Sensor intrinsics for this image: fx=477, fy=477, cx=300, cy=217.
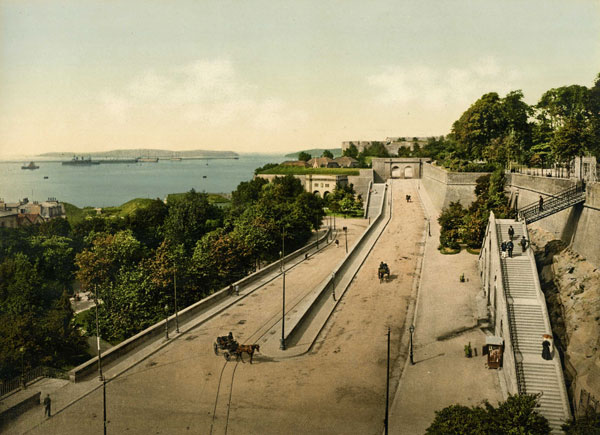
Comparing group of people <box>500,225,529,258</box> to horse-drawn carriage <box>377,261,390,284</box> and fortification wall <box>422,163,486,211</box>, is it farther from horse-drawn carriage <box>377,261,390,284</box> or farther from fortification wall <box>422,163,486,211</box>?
fortification wall <box>422,163,486,211</box>

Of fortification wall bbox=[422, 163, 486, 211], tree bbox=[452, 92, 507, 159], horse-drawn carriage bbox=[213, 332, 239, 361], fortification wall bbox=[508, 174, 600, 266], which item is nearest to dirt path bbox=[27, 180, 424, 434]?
horse-drawn carriage bbox=[213, 332, 239, 361]

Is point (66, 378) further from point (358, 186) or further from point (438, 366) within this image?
point (358, 186)

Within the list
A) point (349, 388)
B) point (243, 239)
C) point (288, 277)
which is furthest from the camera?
point (243, 239)

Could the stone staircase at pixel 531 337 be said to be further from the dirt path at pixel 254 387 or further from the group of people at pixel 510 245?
the dirt path at pixel 254 387

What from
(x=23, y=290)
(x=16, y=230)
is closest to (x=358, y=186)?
(x=16, y=230)

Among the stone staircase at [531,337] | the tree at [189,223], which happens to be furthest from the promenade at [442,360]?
the tree at [189,223]

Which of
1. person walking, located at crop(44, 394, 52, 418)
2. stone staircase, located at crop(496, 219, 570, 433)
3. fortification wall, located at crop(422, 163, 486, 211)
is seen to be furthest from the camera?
fortification wall, located at crop(422, 163, 486, 211)
